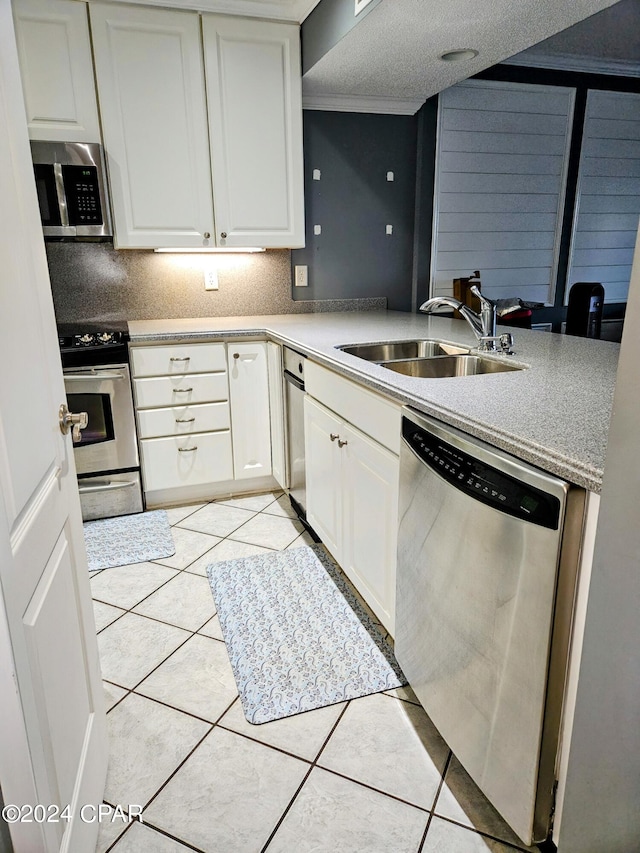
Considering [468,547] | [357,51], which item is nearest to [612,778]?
[468,547]

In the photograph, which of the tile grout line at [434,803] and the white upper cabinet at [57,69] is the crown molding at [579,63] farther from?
the tile grout line at [434,803]

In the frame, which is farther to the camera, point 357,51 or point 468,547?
point 357,51

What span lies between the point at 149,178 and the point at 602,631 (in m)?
2.80

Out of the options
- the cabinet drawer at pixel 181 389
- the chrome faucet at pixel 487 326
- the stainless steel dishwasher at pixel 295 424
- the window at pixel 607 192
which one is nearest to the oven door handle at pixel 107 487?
the cabinet drawer at pixel 181 389

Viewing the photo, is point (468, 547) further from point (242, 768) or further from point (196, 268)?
point (196, 268)

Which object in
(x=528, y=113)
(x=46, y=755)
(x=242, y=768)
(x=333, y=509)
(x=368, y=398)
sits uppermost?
(x=528, y=113)

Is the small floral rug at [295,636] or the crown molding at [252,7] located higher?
the crown molding at [252,7]

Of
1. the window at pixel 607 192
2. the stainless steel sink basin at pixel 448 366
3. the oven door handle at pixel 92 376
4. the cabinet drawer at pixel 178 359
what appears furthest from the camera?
the window at pixel 607 192

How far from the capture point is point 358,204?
3461mm

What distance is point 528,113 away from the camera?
361 cm

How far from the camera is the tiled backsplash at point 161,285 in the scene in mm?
3070

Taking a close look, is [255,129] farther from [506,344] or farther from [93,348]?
[506,344]

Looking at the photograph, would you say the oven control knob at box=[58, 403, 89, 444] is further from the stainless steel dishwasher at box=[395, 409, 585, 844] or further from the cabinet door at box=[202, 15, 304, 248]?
the cabinet door at box=[202, 15, 304, 248]

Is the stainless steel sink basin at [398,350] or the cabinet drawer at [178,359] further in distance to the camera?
the cabinet drawer at [178,359]
